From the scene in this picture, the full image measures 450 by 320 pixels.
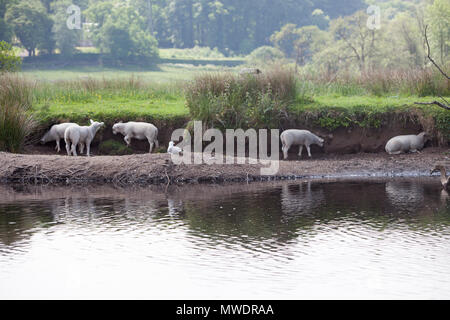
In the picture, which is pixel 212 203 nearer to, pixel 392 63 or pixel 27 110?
pixel 27 110

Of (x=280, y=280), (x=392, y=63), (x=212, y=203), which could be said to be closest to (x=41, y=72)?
(x=392, y=63)

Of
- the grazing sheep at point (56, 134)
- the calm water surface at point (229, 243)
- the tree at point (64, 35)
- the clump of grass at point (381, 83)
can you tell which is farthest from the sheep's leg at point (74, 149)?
the tree at point (64, 35)

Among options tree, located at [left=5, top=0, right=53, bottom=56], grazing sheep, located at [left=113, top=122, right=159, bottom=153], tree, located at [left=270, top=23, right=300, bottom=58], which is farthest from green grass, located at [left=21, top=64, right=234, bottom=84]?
grazing sheep, located at [left=113, top=122, right=159, bottom=153]

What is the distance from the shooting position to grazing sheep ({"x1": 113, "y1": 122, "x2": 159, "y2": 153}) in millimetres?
17422

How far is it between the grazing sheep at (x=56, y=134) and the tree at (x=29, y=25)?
5088cm

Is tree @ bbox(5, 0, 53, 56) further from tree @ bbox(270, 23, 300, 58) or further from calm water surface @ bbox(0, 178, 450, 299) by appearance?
calm water surface @ bbox(0, 178, 450, 299)

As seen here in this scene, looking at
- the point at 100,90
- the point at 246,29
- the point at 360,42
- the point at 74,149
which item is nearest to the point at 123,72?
the point at 246,29

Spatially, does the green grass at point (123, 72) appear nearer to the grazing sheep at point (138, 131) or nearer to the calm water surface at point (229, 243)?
the grazing sheep at point (138, 131)

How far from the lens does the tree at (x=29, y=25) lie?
6612 cm

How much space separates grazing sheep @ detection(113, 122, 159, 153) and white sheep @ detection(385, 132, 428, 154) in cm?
599

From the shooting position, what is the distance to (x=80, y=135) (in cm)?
1695

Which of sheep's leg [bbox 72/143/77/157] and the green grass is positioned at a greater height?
the green grass

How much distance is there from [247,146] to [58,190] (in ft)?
17.8

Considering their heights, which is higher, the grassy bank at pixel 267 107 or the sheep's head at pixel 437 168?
the grassy bank at pixel 267 107
